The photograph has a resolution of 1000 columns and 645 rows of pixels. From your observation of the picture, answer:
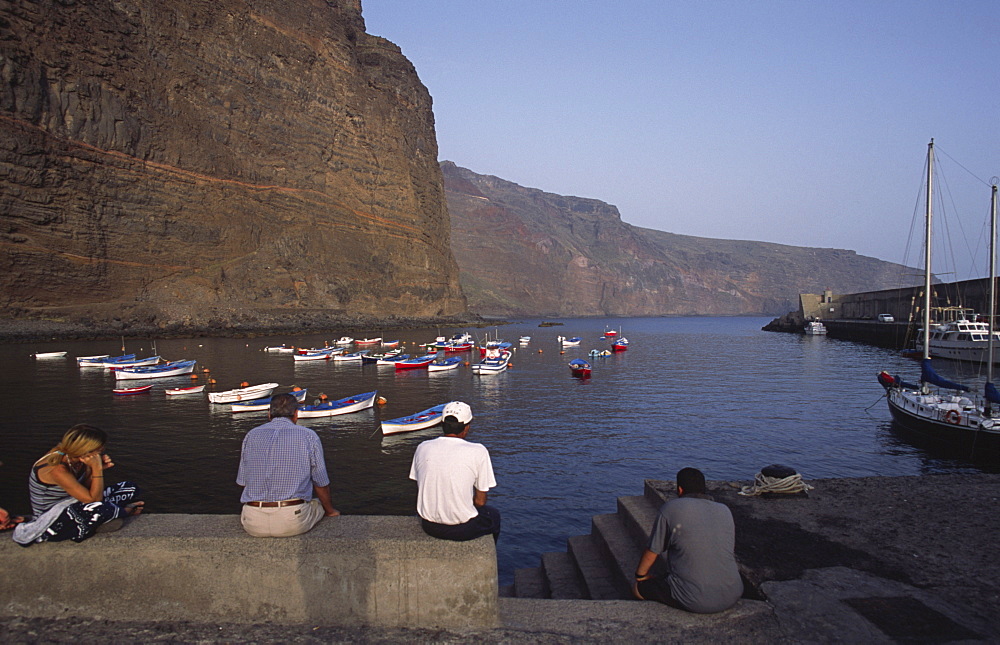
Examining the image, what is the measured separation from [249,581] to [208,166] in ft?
311

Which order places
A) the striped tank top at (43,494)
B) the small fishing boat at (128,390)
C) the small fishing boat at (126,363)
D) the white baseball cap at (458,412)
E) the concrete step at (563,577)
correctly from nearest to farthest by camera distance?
the striped tank top at (43,494), the white baseball cap at (458,412), the concrete step at (563,577), the small fishing boat at (128,390), the small fishing boat at (126,363)

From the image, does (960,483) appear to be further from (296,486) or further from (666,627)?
(296,486)

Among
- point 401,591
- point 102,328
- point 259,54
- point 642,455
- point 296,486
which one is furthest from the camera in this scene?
point 259,54

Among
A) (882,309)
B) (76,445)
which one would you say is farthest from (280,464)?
(882,309)

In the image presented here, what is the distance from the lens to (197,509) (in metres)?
15.1

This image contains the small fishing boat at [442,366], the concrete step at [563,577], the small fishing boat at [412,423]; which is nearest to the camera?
the concrete step at [563,577]

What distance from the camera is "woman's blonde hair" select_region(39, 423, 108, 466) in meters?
5.74

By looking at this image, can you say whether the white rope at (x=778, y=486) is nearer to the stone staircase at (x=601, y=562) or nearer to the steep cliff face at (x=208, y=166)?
the stone staircase at (x=601, y=562)

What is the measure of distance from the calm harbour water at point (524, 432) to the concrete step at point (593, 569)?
252 centimetres

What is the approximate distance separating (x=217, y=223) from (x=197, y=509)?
81027mm

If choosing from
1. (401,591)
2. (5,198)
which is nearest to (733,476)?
(401,591)

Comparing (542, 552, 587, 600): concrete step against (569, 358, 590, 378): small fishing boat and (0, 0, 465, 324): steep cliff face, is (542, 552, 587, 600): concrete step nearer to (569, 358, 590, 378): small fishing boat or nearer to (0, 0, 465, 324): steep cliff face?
(569, 358, 590, 378): small fishing boat

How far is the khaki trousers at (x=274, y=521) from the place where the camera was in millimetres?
5352

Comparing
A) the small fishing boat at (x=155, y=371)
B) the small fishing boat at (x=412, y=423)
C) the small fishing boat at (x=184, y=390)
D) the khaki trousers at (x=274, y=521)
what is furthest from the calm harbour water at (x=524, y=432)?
the khaki trousers at (x=274, y=521)
